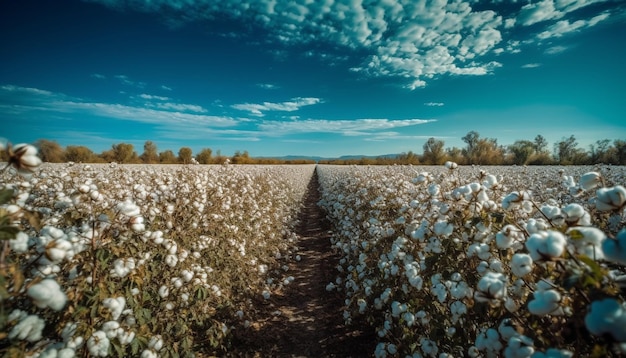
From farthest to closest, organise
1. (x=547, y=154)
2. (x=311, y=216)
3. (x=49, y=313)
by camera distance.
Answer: (x=547, y=154) < (x=311, y=216) < (x=49, y=313)

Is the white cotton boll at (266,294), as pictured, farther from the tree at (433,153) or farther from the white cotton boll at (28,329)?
the tree at (433,153)

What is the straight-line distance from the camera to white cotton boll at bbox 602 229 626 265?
110cm

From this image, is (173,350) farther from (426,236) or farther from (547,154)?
(547,154)

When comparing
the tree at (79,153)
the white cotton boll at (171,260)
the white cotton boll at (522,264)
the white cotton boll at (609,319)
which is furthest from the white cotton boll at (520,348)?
the tree at (79,153)

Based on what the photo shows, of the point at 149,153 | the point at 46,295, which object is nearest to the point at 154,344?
the point at 46,295

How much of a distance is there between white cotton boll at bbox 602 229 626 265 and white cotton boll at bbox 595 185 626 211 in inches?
14.6

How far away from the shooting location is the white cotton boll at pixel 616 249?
1103 millimetres

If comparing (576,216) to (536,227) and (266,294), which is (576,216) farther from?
(266,294)

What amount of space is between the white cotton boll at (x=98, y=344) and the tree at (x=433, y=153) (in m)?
65.6

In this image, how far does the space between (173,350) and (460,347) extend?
3.10m

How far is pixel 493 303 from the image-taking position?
59.5 inches

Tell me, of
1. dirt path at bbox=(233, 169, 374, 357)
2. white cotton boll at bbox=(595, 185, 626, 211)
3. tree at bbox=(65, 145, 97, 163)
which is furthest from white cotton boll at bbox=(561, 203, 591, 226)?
tree at bbox=(65, 145, 97, 163)

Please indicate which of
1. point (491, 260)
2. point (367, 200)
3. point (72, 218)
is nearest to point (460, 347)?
point (491, 260)

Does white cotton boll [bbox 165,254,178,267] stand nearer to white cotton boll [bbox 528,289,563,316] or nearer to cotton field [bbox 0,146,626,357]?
cotton field [bbox 0,146,626,357]
